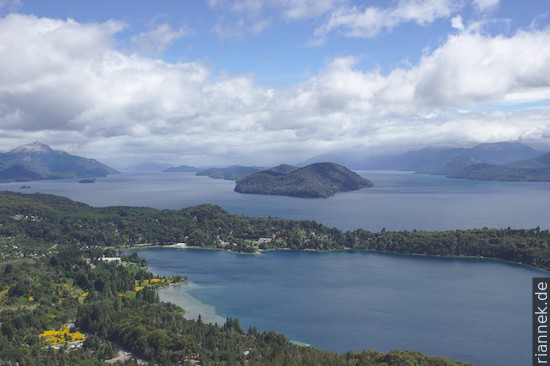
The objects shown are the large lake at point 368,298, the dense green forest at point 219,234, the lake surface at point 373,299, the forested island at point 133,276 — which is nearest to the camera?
the forested island at point 133,276

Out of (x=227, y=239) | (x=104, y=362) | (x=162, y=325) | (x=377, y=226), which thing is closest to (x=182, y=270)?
(x=227, y=239)

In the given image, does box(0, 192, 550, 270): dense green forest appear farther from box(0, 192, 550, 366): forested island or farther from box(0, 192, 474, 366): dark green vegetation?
box(0, 192, 474, 366): dark green vegetation

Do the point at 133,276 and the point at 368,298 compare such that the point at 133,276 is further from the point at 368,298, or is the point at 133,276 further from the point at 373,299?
the point at 373,299

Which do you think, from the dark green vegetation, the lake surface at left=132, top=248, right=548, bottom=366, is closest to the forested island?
the dark green vegetation

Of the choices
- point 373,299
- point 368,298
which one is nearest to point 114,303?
point 368,298

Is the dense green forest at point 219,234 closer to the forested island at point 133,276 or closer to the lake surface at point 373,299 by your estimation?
the forested island at point 133,276

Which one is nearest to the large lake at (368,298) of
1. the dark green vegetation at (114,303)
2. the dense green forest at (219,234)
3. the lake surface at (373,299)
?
the lake surface at (373,299)
